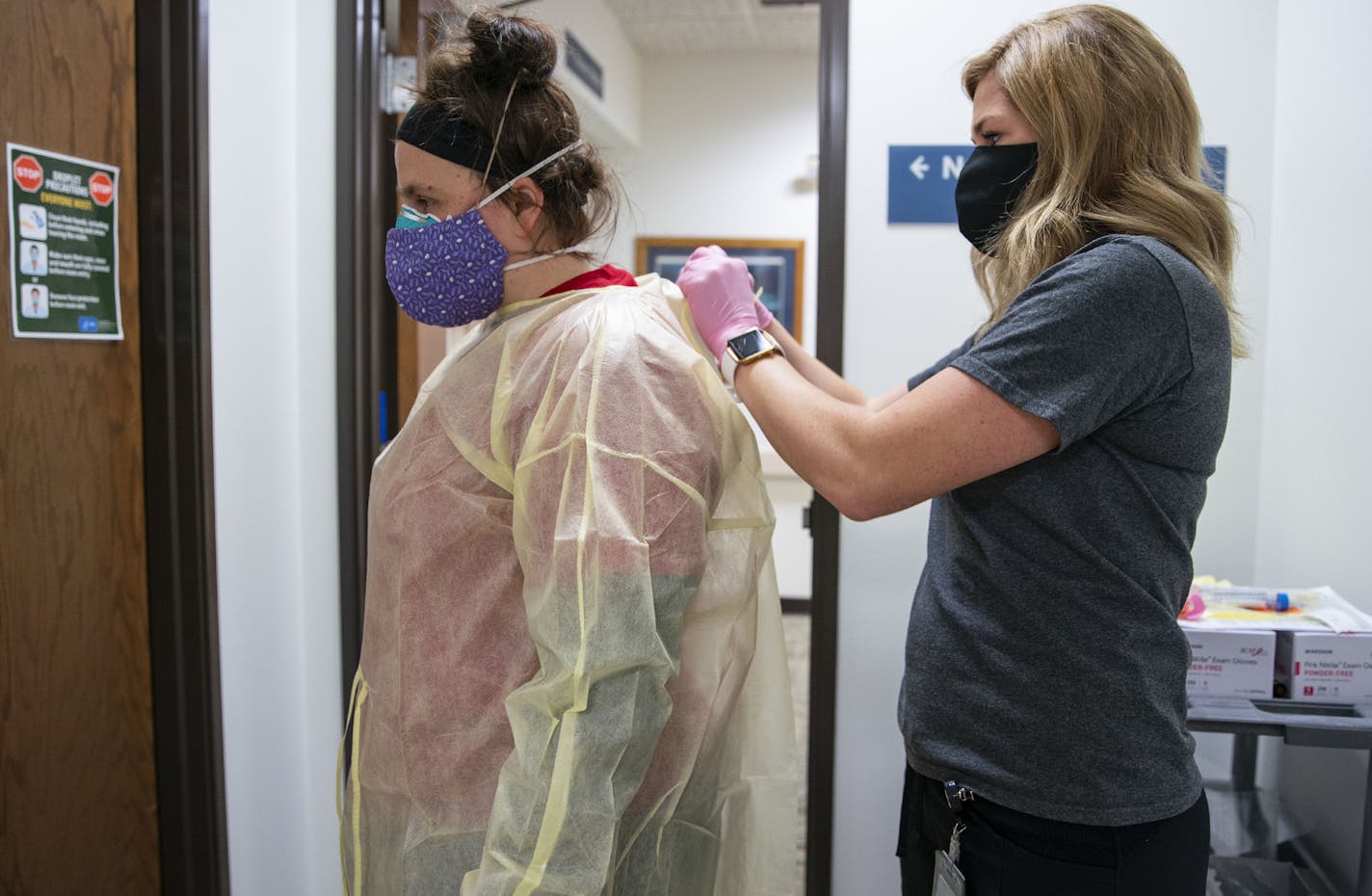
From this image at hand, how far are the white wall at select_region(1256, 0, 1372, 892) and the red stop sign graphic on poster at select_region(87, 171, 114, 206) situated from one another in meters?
2.04

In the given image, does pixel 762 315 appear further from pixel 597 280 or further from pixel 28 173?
pixel 28 173

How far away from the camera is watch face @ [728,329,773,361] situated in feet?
3.31

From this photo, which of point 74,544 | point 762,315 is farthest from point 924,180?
point 74,544

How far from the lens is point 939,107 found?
175 centimetres

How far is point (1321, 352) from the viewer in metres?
1.64

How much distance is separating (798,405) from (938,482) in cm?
16

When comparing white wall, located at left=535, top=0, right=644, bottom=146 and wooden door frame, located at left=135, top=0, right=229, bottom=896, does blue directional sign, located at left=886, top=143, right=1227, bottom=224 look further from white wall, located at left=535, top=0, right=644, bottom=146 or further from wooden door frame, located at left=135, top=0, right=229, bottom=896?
white wall, located at left=535, top=0, right=644, bottom=146

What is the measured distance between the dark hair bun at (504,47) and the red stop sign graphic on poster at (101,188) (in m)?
0.74

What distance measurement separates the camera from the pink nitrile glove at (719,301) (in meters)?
1.05

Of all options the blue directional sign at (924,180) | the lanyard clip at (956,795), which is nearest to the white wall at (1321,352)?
the blue directional sign at (924,180)

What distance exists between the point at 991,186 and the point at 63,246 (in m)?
1.30

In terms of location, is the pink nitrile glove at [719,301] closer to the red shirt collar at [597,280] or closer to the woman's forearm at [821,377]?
the red shirt collar at [597,280]

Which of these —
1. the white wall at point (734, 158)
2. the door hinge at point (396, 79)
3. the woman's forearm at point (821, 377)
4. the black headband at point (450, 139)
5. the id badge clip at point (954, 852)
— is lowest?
the id badge clip at point (954, 852)

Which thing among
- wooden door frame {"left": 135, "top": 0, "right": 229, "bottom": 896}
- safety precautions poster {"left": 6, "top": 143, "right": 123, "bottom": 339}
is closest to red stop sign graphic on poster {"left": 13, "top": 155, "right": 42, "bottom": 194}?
safety precautions poster {"left": 6, "top": 143, "right": 123, "bottom": 339}
